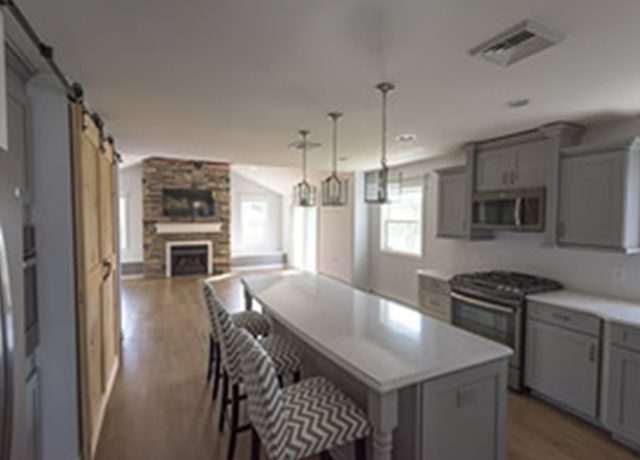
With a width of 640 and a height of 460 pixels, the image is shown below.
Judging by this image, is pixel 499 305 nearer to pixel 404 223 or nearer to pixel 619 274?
pixel 619 274

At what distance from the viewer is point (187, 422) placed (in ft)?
8.98

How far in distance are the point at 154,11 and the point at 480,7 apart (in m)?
1.31

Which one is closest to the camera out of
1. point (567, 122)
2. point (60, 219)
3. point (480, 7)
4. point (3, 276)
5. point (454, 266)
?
point (3, 276)

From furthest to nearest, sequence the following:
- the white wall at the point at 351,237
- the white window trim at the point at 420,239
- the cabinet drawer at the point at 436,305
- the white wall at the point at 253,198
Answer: the white wall at the point at 253,198, the white wall at the point at 351,237, the white window trim at the point at 420,239, the cabinet drawer at the point at 436,305

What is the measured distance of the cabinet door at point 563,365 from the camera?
2.67 metres

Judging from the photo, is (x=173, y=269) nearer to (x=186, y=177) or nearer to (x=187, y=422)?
(x=186, y=177)

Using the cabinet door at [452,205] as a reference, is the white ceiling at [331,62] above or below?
above

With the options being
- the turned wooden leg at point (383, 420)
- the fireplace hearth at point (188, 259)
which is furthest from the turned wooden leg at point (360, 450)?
the fireplace hearth at point (188, 259)

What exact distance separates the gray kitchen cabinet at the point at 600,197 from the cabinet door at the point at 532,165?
0.63 ft

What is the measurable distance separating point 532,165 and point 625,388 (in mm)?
1952

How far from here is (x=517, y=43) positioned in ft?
5.62

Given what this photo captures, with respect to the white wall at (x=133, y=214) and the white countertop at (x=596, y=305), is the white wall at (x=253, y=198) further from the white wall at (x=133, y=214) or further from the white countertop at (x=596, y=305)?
the white countertop at (x=596, y=305)

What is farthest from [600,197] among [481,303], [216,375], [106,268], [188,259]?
[188,259]

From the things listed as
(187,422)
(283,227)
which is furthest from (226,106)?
(283,227)
